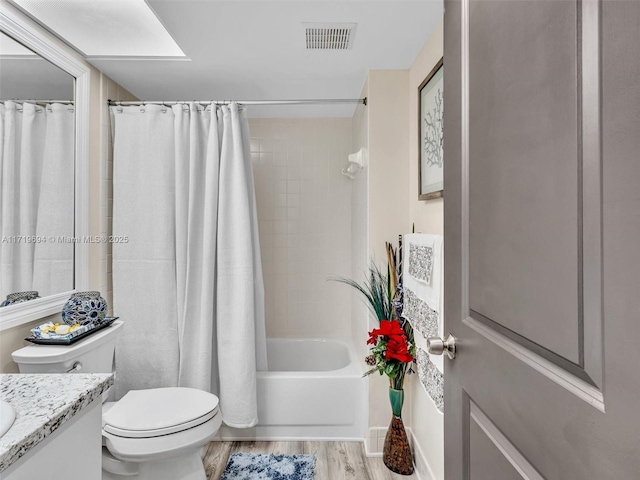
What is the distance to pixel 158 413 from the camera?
5.73 ft

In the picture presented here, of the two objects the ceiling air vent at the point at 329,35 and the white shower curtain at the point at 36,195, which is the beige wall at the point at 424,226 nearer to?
the ceiling air vent at the point at 329,35

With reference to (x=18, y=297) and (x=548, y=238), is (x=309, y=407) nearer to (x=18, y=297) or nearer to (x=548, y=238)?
(x=18, y=297)

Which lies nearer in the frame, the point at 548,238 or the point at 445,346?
the point at 548,238

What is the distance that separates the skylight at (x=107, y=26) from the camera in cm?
161

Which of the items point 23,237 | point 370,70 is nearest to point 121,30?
point 23,237

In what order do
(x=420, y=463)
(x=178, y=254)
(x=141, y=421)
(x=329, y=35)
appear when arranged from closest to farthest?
(x=141, y=421) → (x=329, y=35) → (x=420, y=463) → (x=178, y=254)

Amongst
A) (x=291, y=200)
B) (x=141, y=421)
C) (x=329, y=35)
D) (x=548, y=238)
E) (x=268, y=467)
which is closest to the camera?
(x=548, y=238)

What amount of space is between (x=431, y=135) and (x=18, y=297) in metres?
2.02

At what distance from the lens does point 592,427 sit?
41cm

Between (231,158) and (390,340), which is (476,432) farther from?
(231,158)

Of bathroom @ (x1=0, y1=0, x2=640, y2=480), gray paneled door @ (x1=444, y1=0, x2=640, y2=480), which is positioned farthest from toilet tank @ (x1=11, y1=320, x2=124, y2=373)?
gray paneled door @ (x1=444, y1=0, x2=640, y2=480)

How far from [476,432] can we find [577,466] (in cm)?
29

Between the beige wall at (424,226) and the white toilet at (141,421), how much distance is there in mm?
1060

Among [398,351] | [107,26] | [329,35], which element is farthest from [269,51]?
[398,351]
